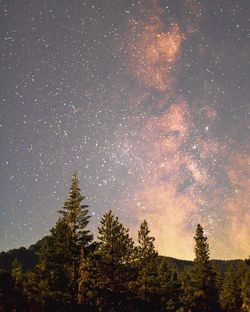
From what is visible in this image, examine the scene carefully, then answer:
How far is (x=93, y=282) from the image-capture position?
3378 centimetres

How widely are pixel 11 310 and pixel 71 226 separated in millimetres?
17915

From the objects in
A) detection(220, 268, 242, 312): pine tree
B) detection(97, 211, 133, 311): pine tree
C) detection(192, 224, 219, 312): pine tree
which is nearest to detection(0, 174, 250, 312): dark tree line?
detection(97, 211, 133, 311): pine tree

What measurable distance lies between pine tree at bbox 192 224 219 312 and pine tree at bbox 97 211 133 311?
20021mm

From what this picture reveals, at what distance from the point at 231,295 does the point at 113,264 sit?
167 feet

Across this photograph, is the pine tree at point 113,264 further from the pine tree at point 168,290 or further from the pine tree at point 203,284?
the pine tree at point 203,284

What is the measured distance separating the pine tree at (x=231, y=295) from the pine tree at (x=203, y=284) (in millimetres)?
25967

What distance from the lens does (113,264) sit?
35.5 m

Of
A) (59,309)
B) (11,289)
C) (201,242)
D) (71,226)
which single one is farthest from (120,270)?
(201,242)

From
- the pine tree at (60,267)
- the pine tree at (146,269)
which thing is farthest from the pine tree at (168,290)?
the pine tree at (60,267)

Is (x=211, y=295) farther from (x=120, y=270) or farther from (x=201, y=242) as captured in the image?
(x=120, y=270)

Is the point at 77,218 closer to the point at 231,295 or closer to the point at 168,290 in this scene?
the point at 168,290

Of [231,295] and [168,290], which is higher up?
[168,290]

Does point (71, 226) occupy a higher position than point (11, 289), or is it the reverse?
point (71, 226)

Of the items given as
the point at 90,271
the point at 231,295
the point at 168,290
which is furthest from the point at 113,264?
the point at 231,295
